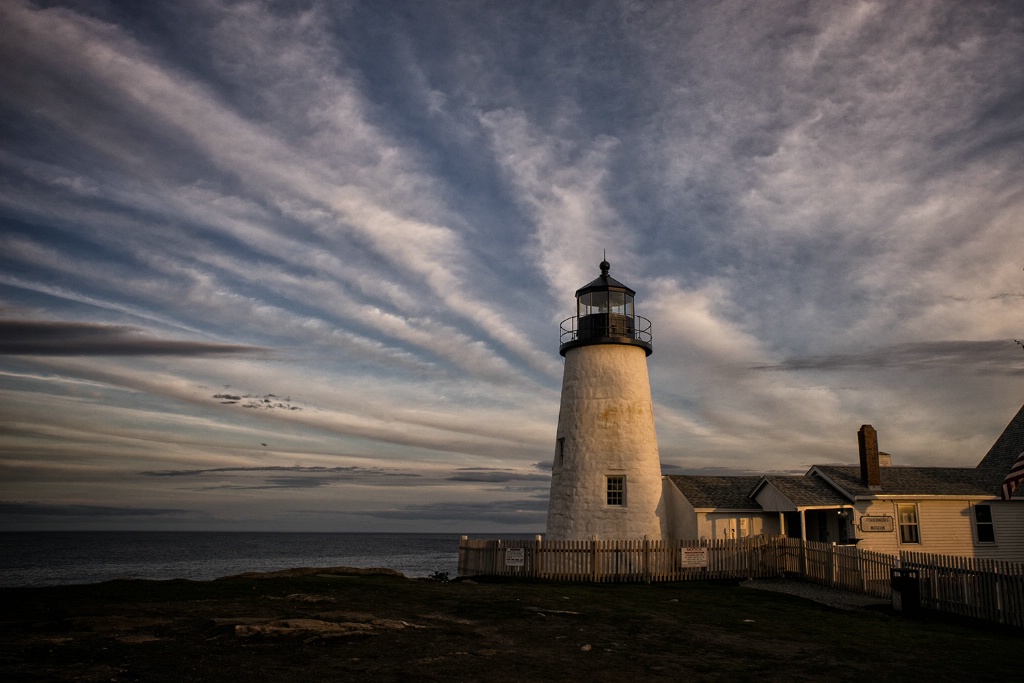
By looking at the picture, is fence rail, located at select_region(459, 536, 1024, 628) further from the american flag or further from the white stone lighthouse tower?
the american flag

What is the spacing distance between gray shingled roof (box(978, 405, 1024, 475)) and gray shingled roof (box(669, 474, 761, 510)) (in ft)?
35.4

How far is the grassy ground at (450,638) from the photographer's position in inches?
365

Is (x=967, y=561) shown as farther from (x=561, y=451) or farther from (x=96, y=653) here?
(x=96, y=653)

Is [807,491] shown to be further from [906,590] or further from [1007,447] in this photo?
[1007,447]

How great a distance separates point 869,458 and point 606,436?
9.98 meters

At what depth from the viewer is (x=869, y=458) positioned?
89.1 ft

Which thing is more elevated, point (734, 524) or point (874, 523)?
point (874, 523)

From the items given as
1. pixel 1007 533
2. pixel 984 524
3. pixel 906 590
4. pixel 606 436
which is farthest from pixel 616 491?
pixel 1007 533

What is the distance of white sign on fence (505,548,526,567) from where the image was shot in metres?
23.0

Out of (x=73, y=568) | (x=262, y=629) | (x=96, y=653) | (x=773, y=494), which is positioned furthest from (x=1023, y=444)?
(x=73, y=568)

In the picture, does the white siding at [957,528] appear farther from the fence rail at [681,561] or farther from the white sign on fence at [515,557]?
the white sign on fence at [515,557]

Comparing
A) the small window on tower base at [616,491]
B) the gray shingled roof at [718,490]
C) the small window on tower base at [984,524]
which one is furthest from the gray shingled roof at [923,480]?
the small window on tower base at [616,491]

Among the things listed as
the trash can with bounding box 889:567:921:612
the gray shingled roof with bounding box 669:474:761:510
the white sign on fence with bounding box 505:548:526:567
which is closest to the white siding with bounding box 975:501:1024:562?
the gray shingled roof with bounding box 669:474:761:510

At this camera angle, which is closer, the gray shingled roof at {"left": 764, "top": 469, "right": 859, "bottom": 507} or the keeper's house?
the gray shingled roof at {"left": 764, "top": 469, "right": 859, "bottom": 507}
